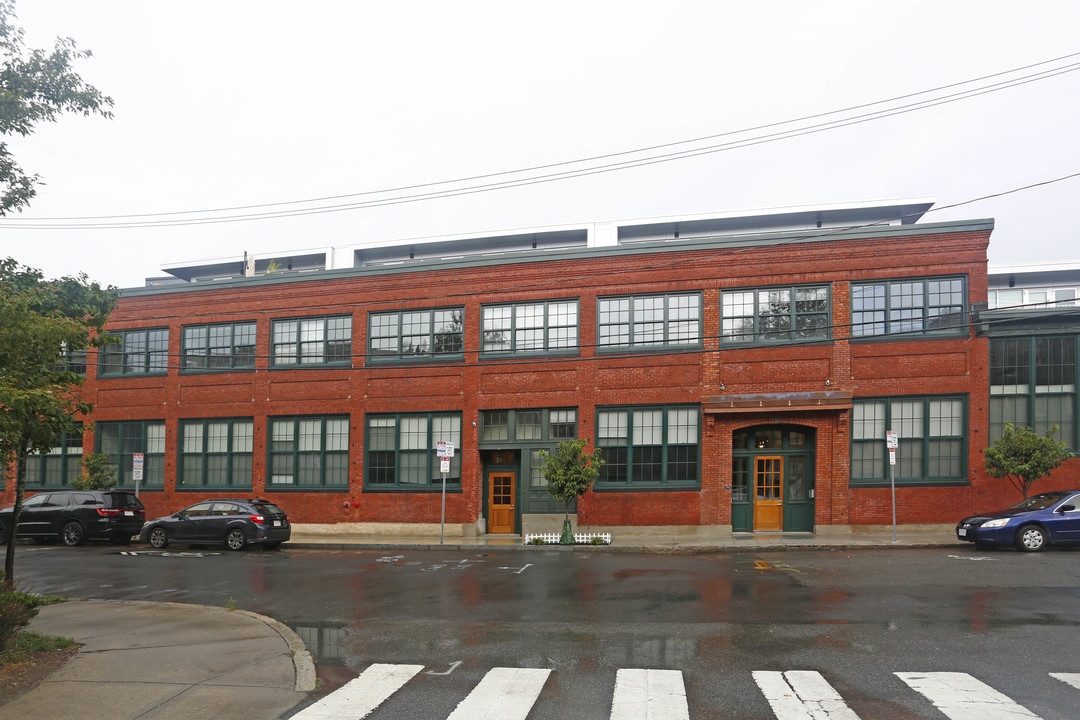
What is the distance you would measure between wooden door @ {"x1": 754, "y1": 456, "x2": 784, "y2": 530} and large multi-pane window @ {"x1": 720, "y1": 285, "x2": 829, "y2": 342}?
3.94 metres

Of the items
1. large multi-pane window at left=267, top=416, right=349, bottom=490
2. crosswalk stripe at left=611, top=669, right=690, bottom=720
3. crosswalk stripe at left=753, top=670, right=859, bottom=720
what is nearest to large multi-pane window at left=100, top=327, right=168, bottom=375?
large multi-pane window at left=267, top=416, right=349, bottom=490

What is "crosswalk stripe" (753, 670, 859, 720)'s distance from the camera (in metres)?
6.78

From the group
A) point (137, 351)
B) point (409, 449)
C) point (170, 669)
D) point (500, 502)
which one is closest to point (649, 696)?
point (170, 669)

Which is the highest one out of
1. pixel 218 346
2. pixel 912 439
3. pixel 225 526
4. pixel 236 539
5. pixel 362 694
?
pixel 218 346

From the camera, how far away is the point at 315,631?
1088 centimetres

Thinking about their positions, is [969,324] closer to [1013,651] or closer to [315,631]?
[1013,651]

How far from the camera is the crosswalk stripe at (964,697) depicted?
6680mm

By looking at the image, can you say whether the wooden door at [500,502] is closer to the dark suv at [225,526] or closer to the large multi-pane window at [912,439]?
the dark suv at [225,526]

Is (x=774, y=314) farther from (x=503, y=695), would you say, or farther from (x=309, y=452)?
(x=503, y=695)

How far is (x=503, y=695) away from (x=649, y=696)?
1404mm

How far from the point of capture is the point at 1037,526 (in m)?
18.6

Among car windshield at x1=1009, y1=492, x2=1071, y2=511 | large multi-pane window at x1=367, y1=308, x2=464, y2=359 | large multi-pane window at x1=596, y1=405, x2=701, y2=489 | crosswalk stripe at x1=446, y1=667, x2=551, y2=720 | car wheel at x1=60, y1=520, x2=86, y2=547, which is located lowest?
car wheel at x1=60, y1=520, x2=86, y2=547

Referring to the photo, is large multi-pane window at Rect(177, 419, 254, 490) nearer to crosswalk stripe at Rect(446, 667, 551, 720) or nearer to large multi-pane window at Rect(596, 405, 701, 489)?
large multi-pane window at Rect(596, 405, 701, 489)

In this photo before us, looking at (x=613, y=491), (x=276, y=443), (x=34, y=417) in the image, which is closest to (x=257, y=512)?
(x=276, y=443)
